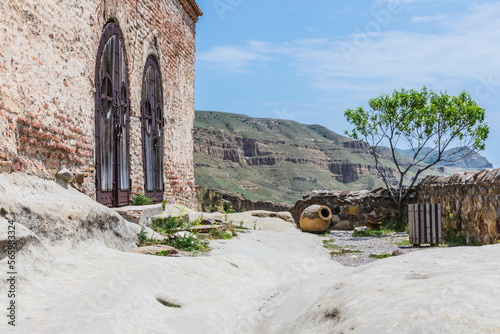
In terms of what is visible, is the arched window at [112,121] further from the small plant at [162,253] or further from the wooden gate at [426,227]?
→ the wooden gate at [426,227]

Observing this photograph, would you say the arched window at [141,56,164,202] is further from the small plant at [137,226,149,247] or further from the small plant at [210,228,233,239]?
the small plant at [137,226,149,247]

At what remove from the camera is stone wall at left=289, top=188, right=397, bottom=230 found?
14.2 meters

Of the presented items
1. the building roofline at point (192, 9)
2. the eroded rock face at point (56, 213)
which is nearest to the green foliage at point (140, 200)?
the eroded rock face at point (56, 213)

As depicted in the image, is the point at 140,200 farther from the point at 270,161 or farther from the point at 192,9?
the point at 270,161

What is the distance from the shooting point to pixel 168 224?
7.89 meters

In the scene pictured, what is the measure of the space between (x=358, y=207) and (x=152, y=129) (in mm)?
7271

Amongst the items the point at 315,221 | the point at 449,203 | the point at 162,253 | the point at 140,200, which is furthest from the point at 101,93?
the point at 449,203

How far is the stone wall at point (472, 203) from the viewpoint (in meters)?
7.59

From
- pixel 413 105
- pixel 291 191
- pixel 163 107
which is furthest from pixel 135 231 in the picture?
pixel 291 191

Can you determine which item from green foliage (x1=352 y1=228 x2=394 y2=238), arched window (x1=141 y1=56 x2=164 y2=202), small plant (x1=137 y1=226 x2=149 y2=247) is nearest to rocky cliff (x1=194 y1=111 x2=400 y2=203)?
green foliage (x1=352 y1=228 x2=394 y2=238)

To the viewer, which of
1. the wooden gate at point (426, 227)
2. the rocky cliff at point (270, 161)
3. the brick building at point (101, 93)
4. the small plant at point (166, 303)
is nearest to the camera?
the small plant at point (166, 303)

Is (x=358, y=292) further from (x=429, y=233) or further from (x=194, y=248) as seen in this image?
(x=429, y=233)

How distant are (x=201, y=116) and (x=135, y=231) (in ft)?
321

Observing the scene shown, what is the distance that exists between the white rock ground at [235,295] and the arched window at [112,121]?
3.07m
